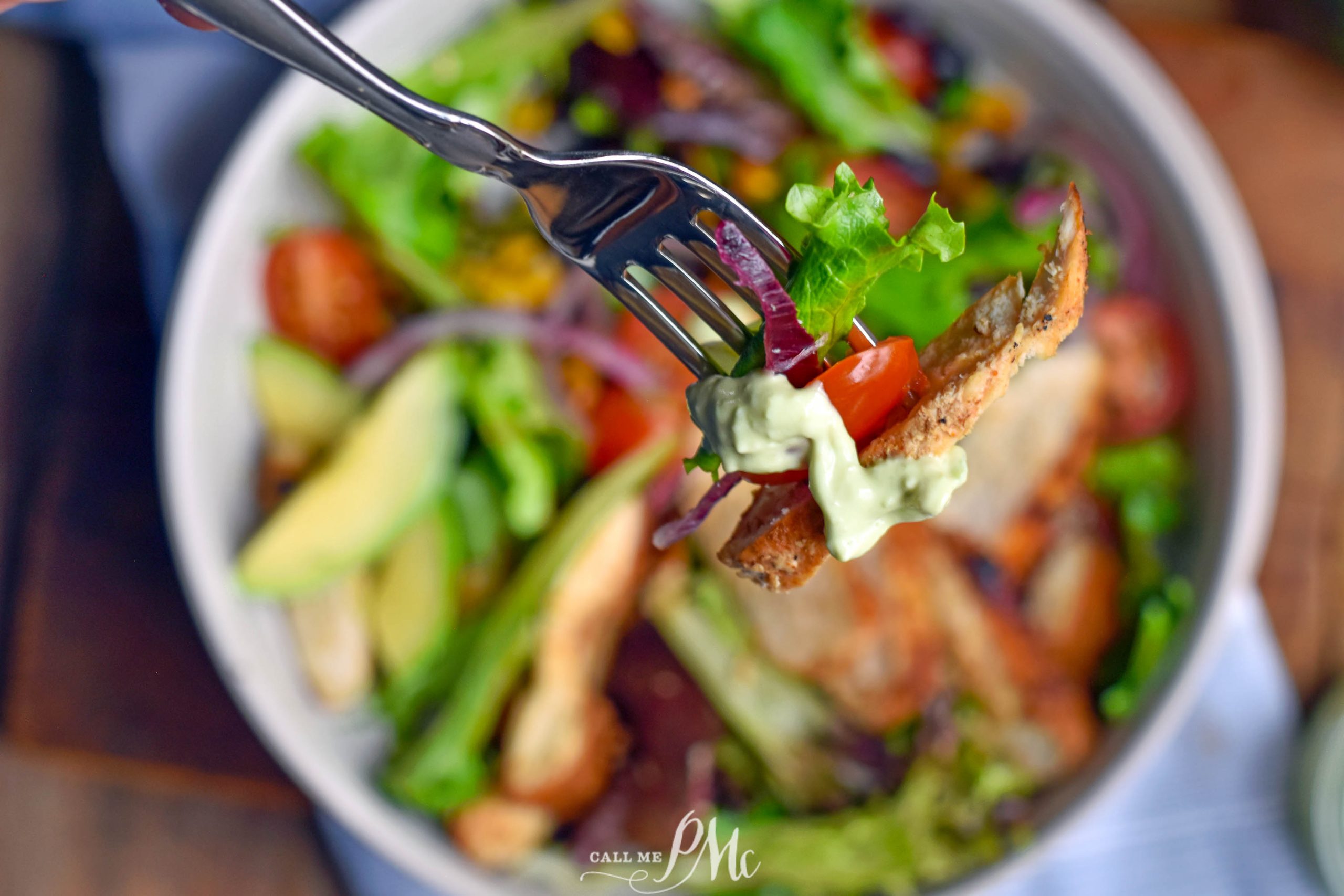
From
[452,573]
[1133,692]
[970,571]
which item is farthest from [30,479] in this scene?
[1133,692]

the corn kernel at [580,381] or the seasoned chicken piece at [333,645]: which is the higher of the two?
the corn kernel at [580,381]

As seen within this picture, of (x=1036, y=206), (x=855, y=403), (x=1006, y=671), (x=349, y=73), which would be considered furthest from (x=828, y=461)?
(x=1036, y=206)

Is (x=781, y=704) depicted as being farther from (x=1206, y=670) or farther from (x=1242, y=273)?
(x=1242, y=273)

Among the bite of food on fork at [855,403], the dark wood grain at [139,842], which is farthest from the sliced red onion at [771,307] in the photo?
the dark wood grain at [139,842]

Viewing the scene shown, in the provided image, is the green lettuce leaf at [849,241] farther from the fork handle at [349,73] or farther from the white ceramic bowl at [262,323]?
the white ceramic bowl at [262,323]

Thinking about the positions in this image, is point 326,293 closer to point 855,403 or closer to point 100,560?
point 100,560

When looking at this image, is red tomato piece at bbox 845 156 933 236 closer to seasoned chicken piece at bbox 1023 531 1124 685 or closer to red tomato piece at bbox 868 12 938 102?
red tomato piece at bbox 868 12 938 102

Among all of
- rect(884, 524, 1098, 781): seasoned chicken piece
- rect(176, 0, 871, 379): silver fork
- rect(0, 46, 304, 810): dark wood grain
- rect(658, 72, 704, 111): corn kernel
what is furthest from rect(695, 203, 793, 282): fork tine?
rect(0, 46, 304, 810): dark wood grain

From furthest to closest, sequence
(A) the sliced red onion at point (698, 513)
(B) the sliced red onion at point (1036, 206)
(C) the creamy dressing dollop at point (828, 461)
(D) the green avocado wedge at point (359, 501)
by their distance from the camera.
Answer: (B) the sliced red onion at point (1036, 206), (D) the green avocado wedge at point (359, 501), (A) the sliced red onion at point (698, 513), (C) the creamy dressing dollop at point (828, 461)
